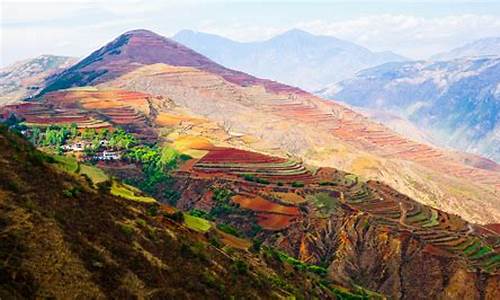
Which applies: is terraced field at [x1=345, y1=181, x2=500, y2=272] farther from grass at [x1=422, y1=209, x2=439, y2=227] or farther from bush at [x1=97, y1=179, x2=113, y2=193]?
bush at [x1=97, y1=179, x2=113, y2=193]

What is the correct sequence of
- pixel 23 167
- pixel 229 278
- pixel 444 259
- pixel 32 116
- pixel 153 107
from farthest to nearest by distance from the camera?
pixel 153 107
pixel 32 116
pixel 444 259
pixel 229 278
pixel 23 167

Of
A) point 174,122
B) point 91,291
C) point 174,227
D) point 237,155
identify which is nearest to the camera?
point 91,291

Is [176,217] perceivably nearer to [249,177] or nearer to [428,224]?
[428,224]

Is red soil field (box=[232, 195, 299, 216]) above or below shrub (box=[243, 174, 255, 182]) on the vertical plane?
below

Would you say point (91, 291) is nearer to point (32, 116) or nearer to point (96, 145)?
point (96, 145)

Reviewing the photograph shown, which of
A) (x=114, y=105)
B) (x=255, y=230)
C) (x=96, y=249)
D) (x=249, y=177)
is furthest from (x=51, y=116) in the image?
(x=96, y=249)

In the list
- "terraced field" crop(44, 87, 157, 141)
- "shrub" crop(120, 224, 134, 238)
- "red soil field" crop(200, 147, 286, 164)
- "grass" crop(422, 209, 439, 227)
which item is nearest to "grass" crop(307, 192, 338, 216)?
"grass" crop(422, 209, 439, 227)

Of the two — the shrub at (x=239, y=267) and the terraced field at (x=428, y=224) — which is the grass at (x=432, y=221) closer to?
the terraced field at (x=428, y=224)

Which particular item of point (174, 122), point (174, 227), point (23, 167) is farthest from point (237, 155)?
point (23, 167)

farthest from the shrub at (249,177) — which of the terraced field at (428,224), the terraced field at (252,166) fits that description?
the terraced field at (428,224)
